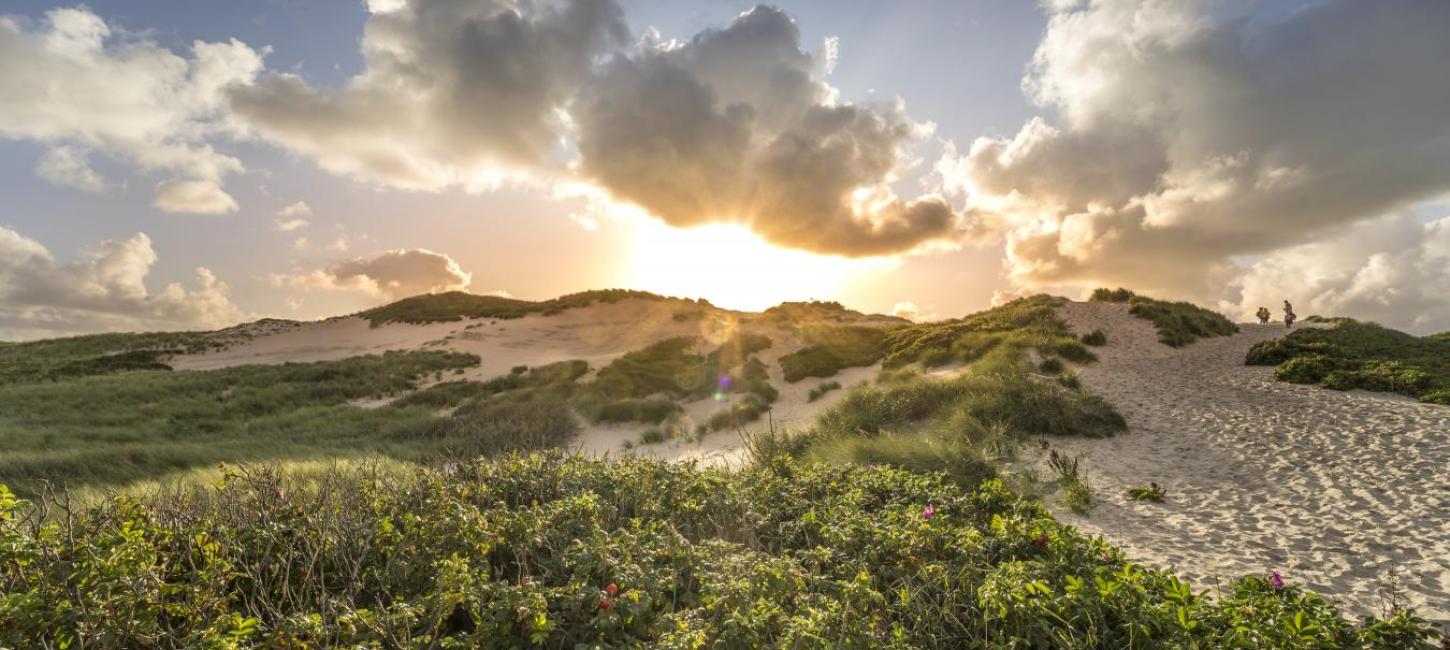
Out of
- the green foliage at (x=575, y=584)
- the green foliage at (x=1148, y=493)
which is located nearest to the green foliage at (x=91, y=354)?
the green foliage at (x=575, y=584)

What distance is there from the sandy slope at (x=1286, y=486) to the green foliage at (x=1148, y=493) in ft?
0.38

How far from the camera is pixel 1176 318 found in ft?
86.9

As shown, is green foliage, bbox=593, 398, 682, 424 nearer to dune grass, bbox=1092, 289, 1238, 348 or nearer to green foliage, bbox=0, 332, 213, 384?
dune grass, bbox=1092, 289, 1238, 348

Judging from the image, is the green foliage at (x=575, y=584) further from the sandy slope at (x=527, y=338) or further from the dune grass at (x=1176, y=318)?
the dune grass at (x=1176, y=318)

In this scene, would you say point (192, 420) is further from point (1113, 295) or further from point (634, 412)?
point (1113, 295)

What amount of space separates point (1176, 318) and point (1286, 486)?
21929 mm

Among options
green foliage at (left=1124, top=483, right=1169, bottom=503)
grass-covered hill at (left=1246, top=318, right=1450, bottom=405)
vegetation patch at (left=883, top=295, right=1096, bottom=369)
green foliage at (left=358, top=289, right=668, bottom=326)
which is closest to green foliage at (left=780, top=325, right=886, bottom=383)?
vegetation patch at (left=883, top=295, right=1096, bottom=369)

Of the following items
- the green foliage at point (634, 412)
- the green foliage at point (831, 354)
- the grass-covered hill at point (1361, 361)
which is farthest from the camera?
the green foliage at point (831, 354)

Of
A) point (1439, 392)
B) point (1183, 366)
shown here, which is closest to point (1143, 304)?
point (1183, 366)

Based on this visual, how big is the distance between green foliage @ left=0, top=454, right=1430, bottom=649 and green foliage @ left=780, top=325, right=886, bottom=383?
17.1 metres

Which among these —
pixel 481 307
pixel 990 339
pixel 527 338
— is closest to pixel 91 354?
pixel 481 307

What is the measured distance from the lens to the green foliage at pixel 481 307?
51.3 m

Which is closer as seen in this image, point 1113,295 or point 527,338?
point 1113,295

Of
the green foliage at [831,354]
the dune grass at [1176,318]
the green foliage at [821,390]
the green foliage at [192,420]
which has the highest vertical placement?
the dune grass at [1176,318]
